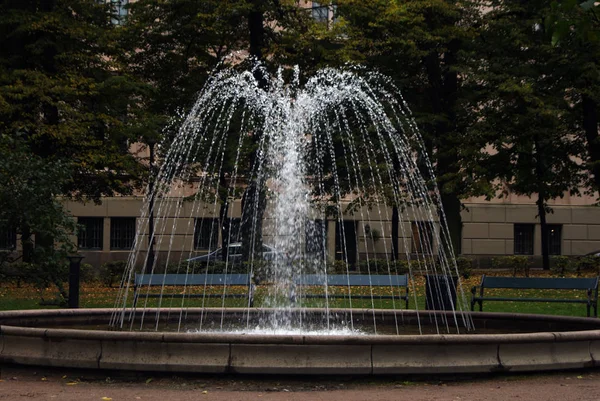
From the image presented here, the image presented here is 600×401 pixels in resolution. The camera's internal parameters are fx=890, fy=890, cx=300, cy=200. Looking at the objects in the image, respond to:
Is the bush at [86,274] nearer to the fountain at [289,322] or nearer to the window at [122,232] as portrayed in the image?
the fountain at [289,322]

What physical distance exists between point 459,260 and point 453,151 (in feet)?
15.2

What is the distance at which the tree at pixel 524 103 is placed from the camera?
84.7 feet

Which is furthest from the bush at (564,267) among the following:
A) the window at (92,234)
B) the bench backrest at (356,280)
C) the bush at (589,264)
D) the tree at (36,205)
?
the window at (92,234)

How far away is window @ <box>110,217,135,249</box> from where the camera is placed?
38.5 meters

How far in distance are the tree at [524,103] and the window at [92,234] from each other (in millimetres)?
17613

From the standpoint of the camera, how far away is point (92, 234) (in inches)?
1510

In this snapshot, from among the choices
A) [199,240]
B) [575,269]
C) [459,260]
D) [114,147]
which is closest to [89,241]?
Answer: [199,240]

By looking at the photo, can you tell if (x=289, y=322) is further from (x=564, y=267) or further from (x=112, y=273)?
(x=564, y=267)

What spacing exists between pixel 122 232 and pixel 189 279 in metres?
22.0

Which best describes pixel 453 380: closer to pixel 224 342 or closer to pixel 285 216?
pixel 224 342

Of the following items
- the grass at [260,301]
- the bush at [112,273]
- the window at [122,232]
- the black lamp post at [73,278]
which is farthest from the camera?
the window at [122,232]

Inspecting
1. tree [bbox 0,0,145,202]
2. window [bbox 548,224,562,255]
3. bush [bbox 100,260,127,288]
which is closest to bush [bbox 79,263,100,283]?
bush [bbox 100,260,127,288]

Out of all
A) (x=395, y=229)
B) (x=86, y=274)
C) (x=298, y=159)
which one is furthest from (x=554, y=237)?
(x=298, y=159)

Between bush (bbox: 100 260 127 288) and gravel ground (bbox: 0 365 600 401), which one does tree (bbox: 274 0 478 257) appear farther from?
gravel ground (bbox: 0 365 600 401)
